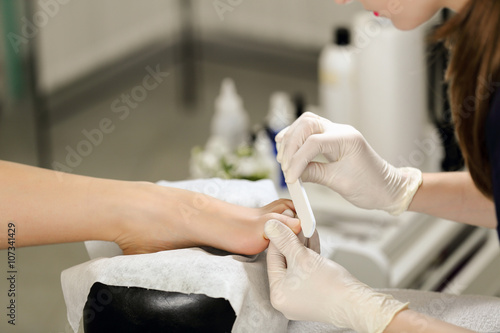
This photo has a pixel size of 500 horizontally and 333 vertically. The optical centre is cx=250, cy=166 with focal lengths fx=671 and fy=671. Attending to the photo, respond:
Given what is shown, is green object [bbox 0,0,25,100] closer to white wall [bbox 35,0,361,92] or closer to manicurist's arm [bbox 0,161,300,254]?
white wall [bbox 35,0,361,92]

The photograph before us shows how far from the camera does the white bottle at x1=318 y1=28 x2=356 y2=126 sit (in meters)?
1.66

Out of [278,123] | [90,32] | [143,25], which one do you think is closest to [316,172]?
[278,123]

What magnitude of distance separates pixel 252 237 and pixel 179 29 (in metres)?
2.54

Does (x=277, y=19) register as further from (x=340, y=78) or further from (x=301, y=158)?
(x=301, y=158)

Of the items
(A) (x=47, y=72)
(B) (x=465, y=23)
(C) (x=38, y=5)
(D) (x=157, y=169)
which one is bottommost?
(D) (x=157, y=169)

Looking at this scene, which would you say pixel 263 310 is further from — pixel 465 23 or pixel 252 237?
pixel 465 23

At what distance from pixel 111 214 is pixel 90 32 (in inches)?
80.0

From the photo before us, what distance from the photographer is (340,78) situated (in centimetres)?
166

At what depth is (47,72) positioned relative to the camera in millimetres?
2752

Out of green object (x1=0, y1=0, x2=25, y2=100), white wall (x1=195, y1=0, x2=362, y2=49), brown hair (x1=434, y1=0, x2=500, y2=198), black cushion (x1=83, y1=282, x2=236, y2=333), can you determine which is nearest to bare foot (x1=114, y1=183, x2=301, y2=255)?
black cushion (x1=83, y1=282, x2=236, y2=333)

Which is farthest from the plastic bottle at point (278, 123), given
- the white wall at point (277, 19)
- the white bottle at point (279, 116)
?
the white wall at point (277, 19)

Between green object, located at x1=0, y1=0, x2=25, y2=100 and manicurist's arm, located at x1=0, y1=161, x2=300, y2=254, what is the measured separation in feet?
5.38

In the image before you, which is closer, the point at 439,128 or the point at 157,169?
the point at 439,128

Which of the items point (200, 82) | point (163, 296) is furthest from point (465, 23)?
point (200, 82)
